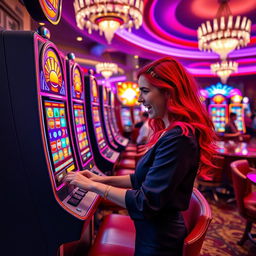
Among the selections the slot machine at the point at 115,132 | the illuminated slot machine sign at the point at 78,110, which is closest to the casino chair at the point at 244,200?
the illuminated slot machine sign at the point at 78,110

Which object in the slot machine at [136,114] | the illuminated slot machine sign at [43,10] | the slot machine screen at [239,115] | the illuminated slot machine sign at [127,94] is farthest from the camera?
the slot machine at [136,114]

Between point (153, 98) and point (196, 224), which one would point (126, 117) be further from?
point (196, 224)

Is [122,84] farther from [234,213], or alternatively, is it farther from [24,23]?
[234,213]

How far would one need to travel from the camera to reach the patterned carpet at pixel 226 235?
93.2 inches

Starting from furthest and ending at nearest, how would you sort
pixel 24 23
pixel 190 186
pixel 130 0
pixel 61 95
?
pixel 130 0 < pixel 24 23 < pixel 61 95 < pixel 190 186

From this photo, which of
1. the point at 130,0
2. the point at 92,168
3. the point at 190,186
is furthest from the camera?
the point at 130,0

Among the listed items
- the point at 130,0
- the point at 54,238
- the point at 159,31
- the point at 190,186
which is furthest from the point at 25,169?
the point at 159,31

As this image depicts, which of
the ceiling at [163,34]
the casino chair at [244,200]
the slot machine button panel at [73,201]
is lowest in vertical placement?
the casino chair at [244,200]

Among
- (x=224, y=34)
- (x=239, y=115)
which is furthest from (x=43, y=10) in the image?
(x=239, y=115)

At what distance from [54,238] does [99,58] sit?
8559 mm

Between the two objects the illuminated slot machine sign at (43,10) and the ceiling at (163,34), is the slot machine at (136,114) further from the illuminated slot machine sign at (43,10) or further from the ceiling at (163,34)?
the illuminated slot machine sign at (43,10)

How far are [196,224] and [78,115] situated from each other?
1.32 meters

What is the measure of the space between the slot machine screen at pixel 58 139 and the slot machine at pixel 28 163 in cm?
1

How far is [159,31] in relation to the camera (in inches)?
292
